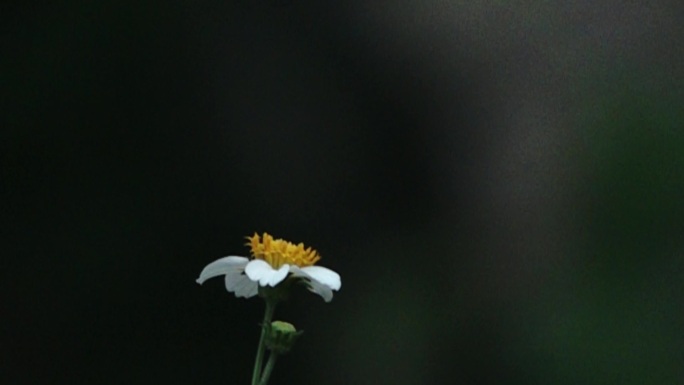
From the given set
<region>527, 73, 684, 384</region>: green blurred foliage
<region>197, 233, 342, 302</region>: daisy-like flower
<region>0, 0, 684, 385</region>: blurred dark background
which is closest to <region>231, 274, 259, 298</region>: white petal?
<region>197, 233, 342, 302</region>: daisy-like flower

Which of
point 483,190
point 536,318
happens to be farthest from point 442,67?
point 536,318

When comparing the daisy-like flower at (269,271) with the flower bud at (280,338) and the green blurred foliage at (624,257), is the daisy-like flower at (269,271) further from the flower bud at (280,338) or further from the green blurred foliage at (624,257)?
the green blurred foliage at (624,257)

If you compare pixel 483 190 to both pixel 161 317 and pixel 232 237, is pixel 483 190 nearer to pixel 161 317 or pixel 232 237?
pixel 232 237

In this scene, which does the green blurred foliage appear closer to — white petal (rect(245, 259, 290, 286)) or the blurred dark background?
the blurred dark background

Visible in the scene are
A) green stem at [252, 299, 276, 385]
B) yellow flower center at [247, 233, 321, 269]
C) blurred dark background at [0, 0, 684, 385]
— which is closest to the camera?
green stem at [252, 299, 276, 385]

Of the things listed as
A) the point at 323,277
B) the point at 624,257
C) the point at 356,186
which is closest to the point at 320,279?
the point at 323,277

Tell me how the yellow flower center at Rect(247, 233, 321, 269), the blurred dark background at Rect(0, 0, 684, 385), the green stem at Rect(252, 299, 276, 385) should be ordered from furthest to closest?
the blurred dark background at Rect(0, 0, 684, 385)
the yellow flower center at Rect(247, 233, 321, 269)
the green stem at Rect(252, 299, 276, 385)
